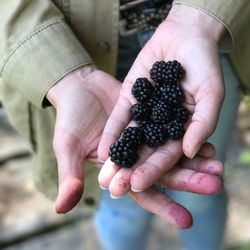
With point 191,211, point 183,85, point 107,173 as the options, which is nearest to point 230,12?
point 183,85

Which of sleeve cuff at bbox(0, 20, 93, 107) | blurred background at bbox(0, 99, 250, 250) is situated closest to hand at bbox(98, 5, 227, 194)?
sleeve cuff at bbox(0, 20, 93, 107)

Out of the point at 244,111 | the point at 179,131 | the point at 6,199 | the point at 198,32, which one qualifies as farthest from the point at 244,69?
the point at 244,111

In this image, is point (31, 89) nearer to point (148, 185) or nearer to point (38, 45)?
point (38, 45)

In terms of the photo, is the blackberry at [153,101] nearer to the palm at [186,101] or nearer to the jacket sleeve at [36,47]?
the palm at [186,101]

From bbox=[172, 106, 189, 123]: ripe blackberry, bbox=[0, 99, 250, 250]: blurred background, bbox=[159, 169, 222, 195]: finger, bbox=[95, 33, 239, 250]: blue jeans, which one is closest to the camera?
bbox=[159, 169, 222, 195]: finger

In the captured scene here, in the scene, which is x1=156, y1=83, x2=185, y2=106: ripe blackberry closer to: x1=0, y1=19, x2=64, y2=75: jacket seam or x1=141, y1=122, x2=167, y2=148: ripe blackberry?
x1=141, y1=122, x2=167, y2=148: ripe blackberry

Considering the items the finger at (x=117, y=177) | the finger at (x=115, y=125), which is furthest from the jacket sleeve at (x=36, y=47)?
the finger at (x=117, y=177)

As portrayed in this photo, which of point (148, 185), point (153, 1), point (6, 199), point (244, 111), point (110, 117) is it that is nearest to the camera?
point (148, 185)
